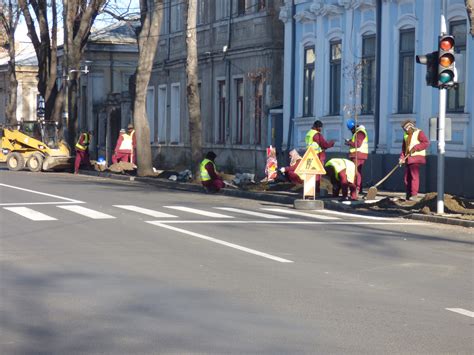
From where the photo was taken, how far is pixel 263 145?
1419 inches

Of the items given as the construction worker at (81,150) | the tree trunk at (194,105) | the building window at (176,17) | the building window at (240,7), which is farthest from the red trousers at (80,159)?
the tree trunk at (194,105)

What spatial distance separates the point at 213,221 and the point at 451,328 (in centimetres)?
992

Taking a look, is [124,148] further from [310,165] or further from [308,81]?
[310,165]

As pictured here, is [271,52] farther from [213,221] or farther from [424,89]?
[213,221]

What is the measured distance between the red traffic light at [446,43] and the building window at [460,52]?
5328mm

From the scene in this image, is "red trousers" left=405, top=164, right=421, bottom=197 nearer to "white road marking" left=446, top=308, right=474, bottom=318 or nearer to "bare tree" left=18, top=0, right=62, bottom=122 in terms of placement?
"white road marking" left=446, top=308, right=474, bottom=318

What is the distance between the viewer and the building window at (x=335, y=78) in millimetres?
31234

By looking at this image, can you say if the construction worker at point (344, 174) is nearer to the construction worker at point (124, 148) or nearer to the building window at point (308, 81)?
the building window at point (308, 81)

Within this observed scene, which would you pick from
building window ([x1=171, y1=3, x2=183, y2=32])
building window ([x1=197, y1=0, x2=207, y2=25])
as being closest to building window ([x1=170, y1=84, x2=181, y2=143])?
building window ([x1=171, y1=3, x2=183, y2=32])

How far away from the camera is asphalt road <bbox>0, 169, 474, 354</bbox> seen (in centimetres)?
834

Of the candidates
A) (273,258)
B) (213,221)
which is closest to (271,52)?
(213,221)

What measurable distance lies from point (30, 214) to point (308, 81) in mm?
15332

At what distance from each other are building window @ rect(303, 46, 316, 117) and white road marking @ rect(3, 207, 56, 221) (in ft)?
45.9

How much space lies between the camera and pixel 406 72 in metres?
27.7
